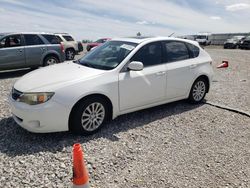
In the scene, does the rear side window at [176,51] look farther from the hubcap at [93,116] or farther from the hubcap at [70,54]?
the hubcap at [70,54]

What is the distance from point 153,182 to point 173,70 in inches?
108

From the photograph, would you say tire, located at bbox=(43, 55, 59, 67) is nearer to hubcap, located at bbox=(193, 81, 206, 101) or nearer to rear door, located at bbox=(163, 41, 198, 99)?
rear door, located at bbox=(163, 41, 198, 99)

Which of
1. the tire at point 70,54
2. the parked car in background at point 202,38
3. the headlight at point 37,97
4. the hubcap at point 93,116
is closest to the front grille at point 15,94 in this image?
the headlight at point 37,97

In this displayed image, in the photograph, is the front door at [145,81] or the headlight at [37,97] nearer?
the headlight at [37,97]

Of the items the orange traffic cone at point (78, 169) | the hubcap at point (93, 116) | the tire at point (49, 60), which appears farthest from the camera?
the tire at point (49, 60)

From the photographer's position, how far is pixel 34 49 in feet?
33.1

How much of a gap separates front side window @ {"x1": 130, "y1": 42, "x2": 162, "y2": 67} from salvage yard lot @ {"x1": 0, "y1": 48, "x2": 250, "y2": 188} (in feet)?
3.62

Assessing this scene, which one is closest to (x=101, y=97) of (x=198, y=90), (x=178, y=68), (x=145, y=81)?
(x=145, y=81)

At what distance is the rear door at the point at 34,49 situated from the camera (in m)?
9.98

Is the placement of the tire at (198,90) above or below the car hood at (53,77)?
below

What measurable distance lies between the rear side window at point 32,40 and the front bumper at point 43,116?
6713 millimetres

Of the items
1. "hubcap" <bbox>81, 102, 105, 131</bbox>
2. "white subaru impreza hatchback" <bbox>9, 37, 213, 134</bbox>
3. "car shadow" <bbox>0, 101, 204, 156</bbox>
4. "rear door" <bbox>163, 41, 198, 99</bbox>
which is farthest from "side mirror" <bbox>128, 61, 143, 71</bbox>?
"car shadow" <bbox>0, 101, 204, 156</bbox>

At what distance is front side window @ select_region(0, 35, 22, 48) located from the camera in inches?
375

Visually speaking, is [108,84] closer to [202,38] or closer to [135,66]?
[135,66]
